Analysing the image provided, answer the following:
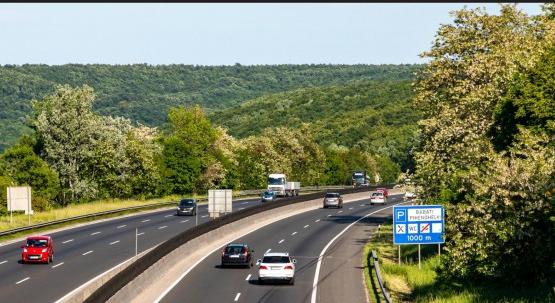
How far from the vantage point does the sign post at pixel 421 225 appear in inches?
1770

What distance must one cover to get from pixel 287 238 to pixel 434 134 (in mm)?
14311

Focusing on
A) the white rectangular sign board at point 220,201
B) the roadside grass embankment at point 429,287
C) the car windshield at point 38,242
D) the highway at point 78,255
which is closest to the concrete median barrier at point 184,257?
A: the white rectangular sign board at point 220,201

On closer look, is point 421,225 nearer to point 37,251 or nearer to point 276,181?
point 37,251

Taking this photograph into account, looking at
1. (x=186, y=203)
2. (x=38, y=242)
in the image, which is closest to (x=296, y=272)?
(x=38, y=242)

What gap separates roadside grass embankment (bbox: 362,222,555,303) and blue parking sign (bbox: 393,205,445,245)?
5.43 ft

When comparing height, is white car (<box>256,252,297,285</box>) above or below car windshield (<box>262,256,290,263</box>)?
below

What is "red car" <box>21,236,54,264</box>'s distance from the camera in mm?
46844

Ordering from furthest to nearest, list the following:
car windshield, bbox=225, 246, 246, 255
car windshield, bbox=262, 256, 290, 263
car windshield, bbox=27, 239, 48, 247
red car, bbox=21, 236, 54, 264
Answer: car windshield, bbox=225, 246, 246, 255
car windshield, bbox=27, 239, 48, 247
red car, bbox=21, 236, 54, 264
car windshield, bbox=262, 256, 290, 263

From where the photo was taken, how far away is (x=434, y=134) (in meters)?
63.8

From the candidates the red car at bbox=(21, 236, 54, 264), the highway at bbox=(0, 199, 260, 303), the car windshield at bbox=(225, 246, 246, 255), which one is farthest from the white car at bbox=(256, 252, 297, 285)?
the red car at bbox=(21, 236, 54, 264)

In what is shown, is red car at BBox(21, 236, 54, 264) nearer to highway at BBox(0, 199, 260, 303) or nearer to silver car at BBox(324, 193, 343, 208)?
highway at BBox(0, 199, 260, 303)

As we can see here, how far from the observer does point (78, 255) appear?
51625 mm

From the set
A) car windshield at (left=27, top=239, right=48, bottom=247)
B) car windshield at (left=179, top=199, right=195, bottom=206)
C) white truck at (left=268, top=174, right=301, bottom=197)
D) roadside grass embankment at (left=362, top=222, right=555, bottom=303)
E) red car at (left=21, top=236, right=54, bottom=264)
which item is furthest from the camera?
white truck at (left=268, top=174, right=301, bottom=197)

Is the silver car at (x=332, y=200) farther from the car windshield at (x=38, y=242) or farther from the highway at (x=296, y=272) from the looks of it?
the car windshield at (x=38, y=242)
